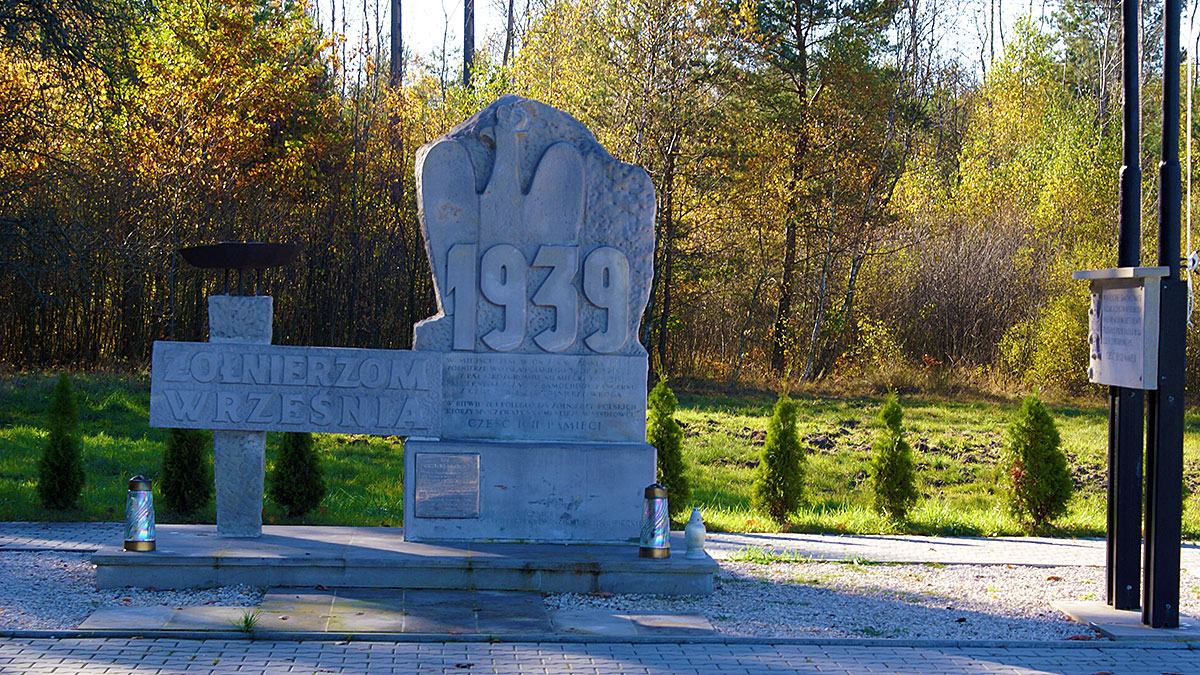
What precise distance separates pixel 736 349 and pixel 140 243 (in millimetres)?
13183

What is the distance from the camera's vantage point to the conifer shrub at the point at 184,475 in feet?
34.5

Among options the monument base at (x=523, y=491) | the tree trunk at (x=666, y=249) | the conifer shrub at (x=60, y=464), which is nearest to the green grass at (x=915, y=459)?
the tree trunk at (x=666, y=249)

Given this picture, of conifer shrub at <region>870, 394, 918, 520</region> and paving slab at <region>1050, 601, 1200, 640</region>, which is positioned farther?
conifer shrub at <region>870, 394, 918, 520</region>

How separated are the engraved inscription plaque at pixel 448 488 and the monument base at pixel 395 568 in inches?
14.3

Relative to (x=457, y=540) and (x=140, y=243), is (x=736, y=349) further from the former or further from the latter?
(x=457, y=540)

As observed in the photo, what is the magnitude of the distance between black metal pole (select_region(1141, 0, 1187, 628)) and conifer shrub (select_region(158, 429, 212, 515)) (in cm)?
765

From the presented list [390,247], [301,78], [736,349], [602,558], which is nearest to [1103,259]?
[736,349]

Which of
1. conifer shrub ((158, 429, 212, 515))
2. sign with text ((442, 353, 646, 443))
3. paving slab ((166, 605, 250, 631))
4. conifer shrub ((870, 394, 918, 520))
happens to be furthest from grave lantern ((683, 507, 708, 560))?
conifer shrub ((158, 429, 212, 515))

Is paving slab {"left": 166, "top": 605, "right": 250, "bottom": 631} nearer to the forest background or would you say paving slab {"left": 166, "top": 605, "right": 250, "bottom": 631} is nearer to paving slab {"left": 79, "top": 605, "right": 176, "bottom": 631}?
paving slab {"left": 79, "top": 605, "right": 176, "bottom": 631}

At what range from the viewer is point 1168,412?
7031 millimetres

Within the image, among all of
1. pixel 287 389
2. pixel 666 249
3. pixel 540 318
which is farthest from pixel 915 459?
pixel 287 389

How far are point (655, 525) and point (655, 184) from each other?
1459 centimetres

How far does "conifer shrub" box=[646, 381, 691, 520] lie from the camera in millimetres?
11188

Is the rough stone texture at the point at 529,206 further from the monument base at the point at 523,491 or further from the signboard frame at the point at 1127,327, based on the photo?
the signboard frame at the point at 1127,327
